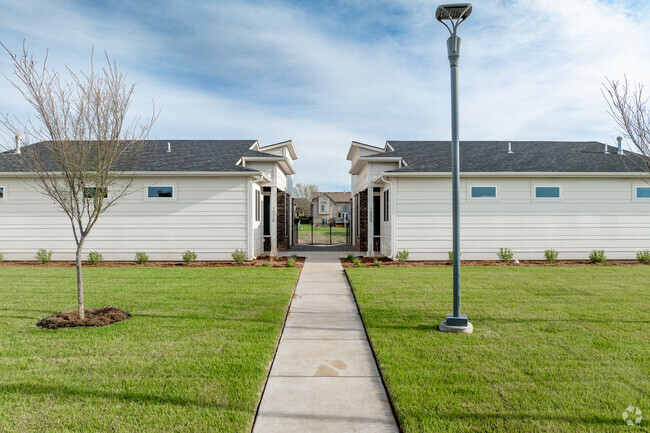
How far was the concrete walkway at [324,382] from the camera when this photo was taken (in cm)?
291

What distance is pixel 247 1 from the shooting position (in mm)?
10477

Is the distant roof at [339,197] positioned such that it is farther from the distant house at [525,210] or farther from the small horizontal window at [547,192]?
the small horizontal window at [547,192]

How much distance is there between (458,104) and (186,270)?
28.4 feet

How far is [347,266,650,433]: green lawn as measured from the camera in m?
2.95

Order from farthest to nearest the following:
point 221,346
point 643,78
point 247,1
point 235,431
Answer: point 247,1 → point 643,78 → point 221,346 → point 235,431

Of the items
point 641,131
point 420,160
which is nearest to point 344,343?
point 641,131

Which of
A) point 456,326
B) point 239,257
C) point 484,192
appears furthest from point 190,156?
point 456,326

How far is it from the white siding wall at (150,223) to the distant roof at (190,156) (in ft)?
1.44

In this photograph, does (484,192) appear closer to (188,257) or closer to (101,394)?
(188,257)

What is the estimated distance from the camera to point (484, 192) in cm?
1318

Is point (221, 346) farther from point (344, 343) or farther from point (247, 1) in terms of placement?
point (247, 1)

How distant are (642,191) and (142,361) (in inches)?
636

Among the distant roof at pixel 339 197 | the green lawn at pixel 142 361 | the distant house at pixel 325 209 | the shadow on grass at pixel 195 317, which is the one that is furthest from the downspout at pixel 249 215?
the distant roof at pixel 339 197

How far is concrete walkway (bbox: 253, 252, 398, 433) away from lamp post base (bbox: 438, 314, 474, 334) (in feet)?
3.56
